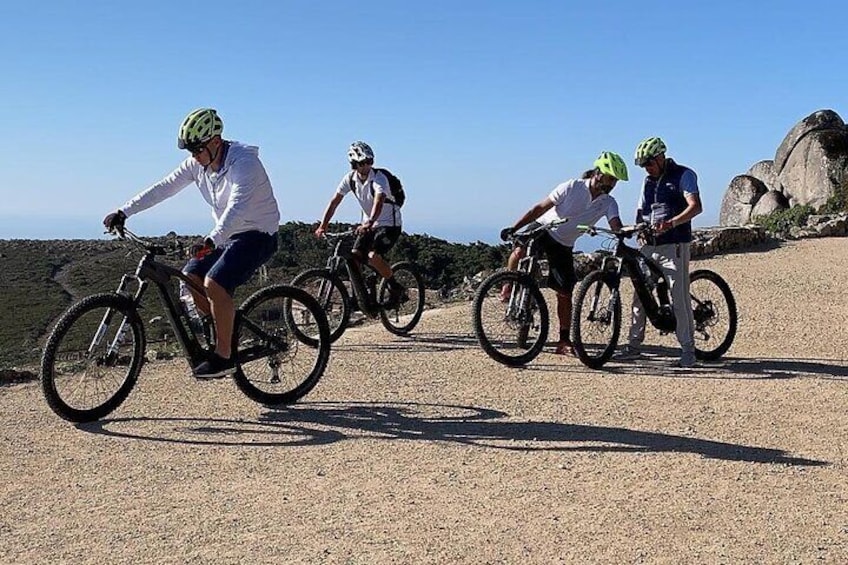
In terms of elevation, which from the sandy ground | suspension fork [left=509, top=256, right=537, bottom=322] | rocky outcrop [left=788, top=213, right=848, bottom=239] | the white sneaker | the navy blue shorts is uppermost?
rocky outcrop [left=788, top=213, right=848, bottom=239]

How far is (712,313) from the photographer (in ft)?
28.5

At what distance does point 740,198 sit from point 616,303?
800 inches

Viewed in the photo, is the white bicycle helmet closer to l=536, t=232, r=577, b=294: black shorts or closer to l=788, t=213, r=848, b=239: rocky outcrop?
l=536, t=232, r=577, b=294: black shorts

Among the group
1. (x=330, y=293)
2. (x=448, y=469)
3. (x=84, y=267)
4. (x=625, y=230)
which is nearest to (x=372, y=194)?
(x=330, y=293)

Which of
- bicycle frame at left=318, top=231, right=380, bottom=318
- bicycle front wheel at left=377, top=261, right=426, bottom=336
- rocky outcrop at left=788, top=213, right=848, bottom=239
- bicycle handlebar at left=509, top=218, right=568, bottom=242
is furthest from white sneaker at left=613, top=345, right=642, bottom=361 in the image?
rocky outcrop at left=788, top=213, right=848, bottom=239

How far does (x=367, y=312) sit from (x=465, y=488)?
4851 millimetres

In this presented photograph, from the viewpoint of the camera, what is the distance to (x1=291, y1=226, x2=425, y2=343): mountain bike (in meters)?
9.12

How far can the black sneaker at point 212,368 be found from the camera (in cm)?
619

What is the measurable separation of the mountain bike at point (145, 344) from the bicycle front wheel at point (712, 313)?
3.70 m

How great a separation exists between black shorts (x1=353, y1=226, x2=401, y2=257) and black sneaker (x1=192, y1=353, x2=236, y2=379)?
3.22 metres

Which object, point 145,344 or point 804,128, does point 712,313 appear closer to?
point 145,344

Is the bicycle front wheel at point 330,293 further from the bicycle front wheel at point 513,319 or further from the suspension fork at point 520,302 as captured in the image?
the suspension fork at point 520,302

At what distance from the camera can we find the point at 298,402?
6758 mm

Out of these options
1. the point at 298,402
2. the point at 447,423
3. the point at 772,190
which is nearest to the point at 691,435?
the point at 447,423
